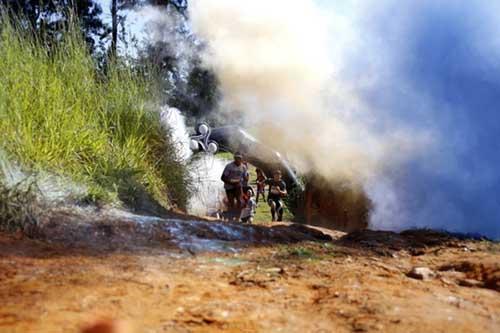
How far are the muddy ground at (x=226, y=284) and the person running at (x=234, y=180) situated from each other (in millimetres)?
3656

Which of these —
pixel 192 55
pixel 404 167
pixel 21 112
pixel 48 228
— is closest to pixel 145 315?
pixel 48 228

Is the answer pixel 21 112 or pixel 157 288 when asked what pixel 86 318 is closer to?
pixel 157 288

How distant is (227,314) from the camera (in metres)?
2.42

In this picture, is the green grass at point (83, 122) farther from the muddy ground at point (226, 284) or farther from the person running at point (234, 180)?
the person running at point (234, 180)

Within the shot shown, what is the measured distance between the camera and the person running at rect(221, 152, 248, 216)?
8.29 meters

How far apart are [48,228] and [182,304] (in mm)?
1761

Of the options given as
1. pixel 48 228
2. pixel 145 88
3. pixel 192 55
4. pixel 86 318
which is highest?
pixel 192 55

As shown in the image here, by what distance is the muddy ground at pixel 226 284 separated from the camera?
2314 millimetres

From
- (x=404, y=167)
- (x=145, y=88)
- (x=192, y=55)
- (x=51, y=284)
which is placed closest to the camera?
(x=51, y=284)

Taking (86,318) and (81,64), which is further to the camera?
(81,64)

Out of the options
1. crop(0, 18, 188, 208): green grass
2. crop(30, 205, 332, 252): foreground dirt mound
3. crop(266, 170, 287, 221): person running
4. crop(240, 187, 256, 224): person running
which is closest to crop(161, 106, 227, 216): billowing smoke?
crop(0, 18, 188, 208): green grass

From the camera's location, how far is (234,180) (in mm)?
8281

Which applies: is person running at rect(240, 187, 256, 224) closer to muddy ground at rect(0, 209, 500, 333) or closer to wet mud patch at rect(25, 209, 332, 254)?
wet mud patch at rect(25, 209, 332, 254)

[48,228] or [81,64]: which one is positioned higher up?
[81,64]
